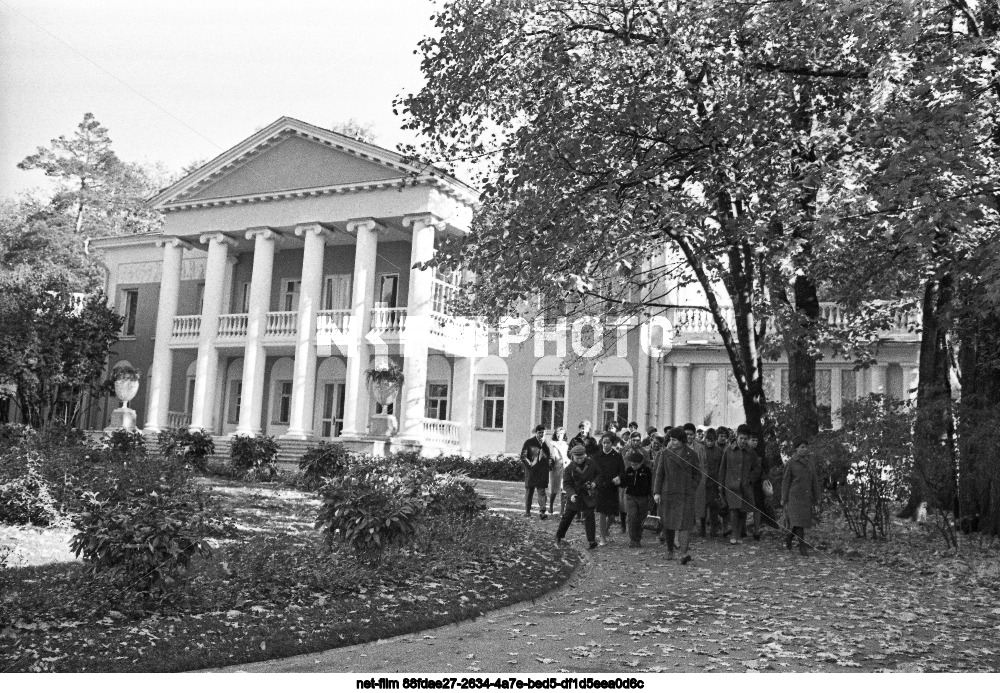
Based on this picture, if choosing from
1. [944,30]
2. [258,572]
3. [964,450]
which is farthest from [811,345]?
[258,572]

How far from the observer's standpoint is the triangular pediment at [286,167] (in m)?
29.7

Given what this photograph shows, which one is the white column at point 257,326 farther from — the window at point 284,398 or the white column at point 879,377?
the white column at point 879,377

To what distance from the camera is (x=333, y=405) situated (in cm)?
3322

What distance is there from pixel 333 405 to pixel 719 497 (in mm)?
21663

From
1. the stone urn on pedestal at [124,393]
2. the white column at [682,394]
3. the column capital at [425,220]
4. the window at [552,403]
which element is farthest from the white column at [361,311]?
the white column at [682,394]

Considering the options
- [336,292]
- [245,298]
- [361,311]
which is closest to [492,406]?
[361,311]

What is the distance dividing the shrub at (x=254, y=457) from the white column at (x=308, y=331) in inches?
241

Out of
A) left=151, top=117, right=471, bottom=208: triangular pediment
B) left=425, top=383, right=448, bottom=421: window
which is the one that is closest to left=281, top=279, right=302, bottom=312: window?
left=151, top=117, right=471, bottom=208: triangular pediment

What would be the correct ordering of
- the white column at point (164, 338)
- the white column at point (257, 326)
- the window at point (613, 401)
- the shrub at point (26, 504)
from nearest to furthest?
1. the shrub at point (26, 504)
2. the window at point (613, 401)
3. the white column at point (257, 326)
4. the white column at point (164, 338)

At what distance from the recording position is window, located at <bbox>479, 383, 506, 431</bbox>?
1230 inches

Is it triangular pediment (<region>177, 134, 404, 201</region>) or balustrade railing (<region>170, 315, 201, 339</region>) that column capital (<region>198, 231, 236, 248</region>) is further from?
balustrade railing (<region>170, 315, 201, 339</region>)

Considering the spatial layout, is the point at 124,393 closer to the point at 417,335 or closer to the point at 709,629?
the point at 417,335

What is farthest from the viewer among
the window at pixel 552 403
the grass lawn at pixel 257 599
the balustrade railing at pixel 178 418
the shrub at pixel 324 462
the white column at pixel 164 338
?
the balustrade railing at pixel 178 418
